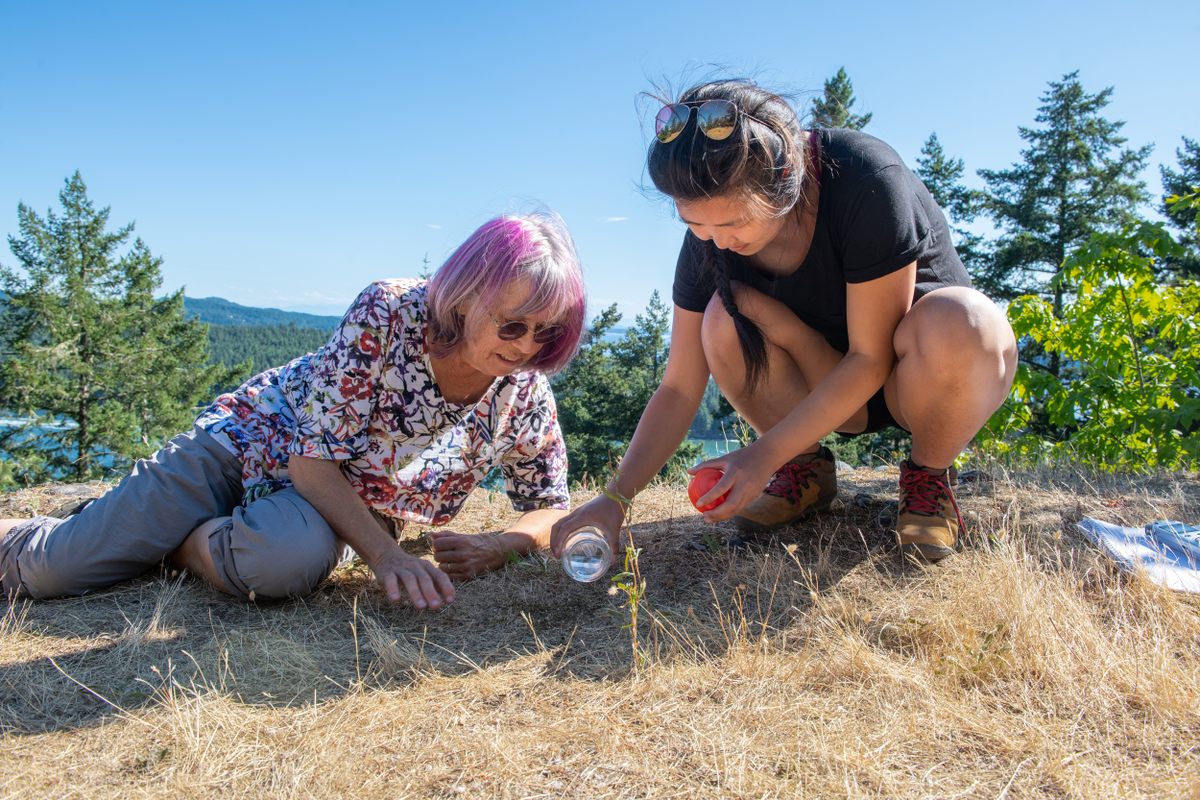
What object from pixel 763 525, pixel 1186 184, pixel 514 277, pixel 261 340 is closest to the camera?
pixel 514 277

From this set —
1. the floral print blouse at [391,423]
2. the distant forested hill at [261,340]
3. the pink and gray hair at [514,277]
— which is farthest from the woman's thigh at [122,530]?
the distant forested hill at [261,340]

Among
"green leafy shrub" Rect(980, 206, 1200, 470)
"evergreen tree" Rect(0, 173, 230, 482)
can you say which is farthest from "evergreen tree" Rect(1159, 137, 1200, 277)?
"evergreen tree" Rect(0, 173, 230, 482)

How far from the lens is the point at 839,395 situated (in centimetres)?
241

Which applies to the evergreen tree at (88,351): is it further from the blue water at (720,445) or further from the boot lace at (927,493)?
the boot lace at (927,493)

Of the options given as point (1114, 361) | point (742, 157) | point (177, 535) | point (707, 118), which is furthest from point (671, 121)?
point (1114, 361)

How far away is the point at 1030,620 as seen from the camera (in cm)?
204

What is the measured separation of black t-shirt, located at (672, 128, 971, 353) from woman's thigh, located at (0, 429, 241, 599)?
1.96 m

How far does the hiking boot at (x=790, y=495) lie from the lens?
10.0 ft

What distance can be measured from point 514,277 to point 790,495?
4.67ft

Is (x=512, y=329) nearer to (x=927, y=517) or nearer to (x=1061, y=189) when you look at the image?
(x=927, y=517)

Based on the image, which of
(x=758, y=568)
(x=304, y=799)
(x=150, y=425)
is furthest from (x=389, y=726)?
(x=150, y=425)

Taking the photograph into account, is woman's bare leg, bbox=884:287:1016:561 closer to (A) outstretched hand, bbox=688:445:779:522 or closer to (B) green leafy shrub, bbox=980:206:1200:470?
(A) outstretched hand, bbox=688:445:779:522

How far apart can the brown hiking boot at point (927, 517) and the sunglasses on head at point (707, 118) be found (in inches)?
51.9

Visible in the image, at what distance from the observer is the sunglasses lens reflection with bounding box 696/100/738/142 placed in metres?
2.21
